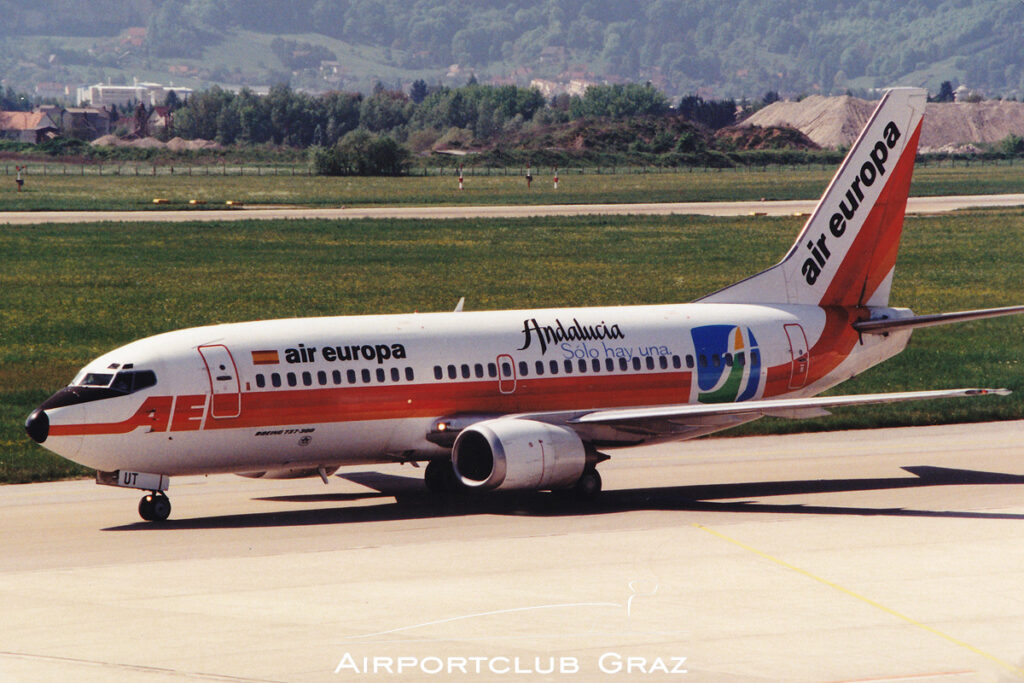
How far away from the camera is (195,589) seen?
23.9m

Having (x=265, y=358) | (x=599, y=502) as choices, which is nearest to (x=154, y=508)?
(x=265, y=358)

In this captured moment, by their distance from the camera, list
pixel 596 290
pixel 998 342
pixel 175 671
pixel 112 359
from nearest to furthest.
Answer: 1. pixel 175 671
2. pixel 112 359
3. pixel 998 342
4. pixel 596 290

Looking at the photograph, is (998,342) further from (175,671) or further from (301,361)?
(175,671)

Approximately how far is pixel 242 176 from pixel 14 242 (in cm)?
8960

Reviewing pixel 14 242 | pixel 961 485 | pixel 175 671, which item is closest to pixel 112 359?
pixel 175 671

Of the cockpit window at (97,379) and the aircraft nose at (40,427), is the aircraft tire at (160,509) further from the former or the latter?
the aircraft nose at (40,427)

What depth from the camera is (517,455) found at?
2984 cm

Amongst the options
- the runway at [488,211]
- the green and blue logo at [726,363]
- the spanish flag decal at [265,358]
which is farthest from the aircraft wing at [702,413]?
the runway at [488,211]

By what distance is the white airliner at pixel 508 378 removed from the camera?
29141 millimetres

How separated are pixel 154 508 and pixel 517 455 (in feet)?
24.9

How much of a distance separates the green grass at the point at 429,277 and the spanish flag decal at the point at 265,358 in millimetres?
8494

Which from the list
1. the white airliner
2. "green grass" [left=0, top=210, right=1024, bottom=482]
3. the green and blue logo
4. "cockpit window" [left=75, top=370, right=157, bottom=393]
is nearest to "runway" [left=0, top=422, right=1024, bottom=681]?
the white airliner

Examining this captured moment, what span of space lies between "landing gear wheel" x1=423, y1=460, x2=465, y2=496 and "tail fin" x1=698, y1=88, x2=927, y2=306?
872 cm

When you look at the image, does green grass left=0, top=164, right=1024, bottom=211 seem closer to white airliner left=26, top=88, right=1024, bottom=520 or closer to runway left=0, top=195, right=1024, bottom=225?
runway left=0, top=195, right=1024, bottom=225
